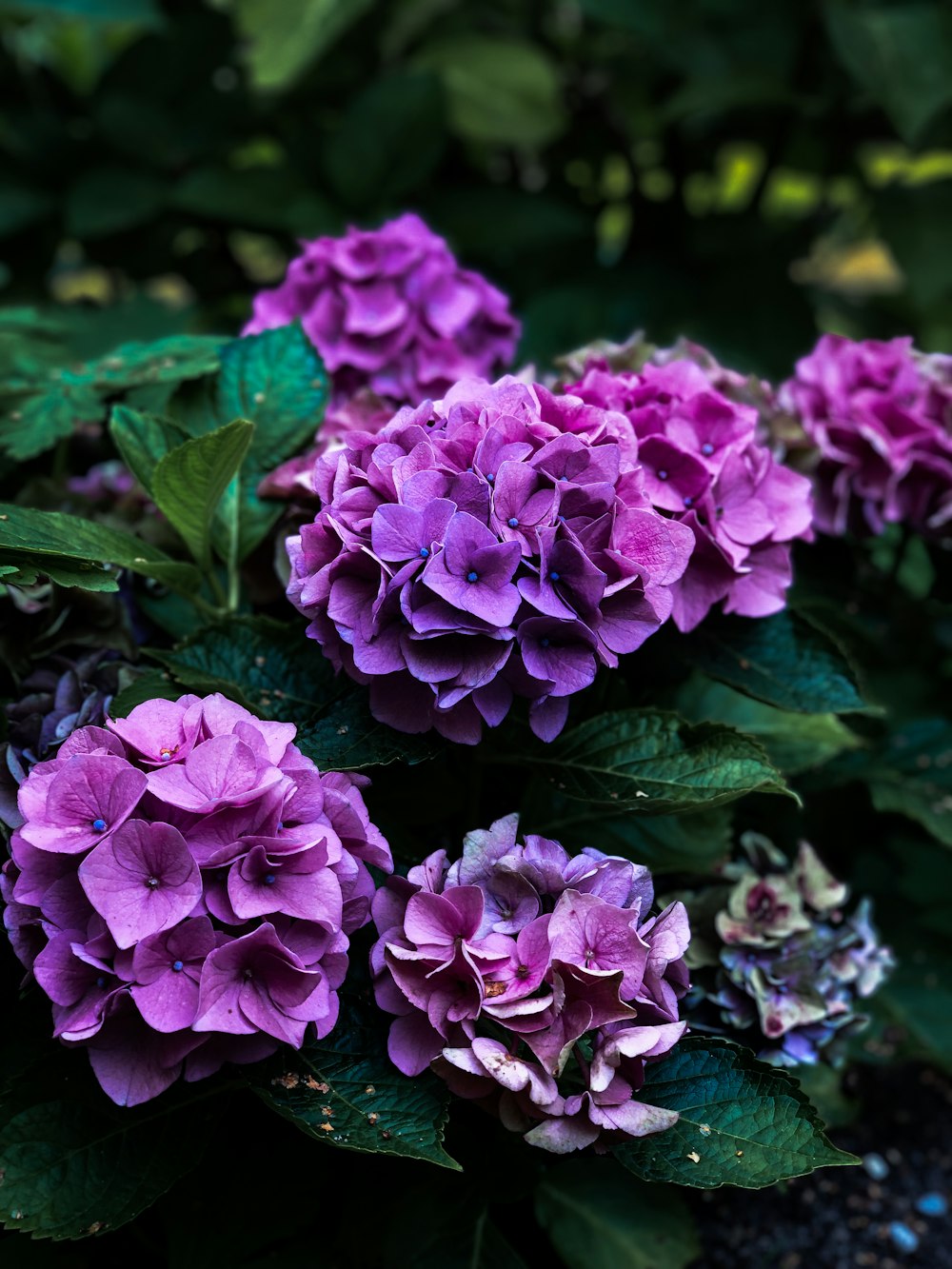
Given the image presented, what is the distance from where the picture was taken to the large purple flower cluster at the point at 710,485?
0.98m

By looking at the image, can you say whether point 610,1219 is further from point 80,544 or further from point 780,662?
point 80,544

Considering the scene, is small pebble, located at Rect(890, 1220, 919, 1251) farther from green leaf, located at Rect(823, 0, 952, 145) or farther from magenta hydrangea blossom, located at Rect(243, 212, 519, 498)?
green leaf, located at Rect(823, 0, 952, 145)

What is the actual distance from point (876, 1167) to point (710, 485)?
2.74ft

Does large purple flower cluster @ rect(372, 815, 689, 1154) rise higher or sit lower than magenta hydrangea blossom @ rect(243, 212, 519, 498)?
lower

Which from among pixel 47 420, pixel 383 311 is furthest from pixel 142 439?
pixel 383 311

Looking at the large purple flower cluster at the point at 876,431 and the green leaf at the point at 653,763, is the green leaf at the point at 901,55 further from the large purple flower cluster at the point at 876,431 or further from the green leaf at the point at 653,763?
the green leaf at the point at 653,763

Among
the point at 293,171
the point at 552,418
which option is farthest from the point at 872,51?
the point at 552,418

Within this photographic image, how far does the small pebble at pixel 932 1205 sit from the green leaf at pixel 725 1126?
61cm

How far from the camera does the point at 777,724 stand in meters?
1.26

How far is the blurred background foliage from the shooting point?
1960 millimetres

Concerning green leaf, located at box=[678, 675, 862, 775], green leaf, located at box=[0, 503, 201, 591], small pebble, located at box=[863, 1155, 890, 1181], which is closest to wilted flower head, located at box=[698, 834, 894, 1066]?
green leaf, located at box=[678, 675, 862, 775]

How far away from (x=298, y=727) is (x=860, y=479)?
66cm

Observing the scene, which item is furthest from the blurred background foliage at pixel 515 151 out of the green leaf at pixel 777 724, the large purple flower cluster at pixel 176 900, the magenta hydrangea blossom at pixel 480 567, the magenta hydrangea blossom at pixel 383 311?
the large purple flower cluster at pixel 176 900

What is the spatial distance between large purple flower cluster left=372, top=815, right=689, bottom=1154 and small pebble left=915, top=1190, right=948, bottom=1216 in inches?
25.8
